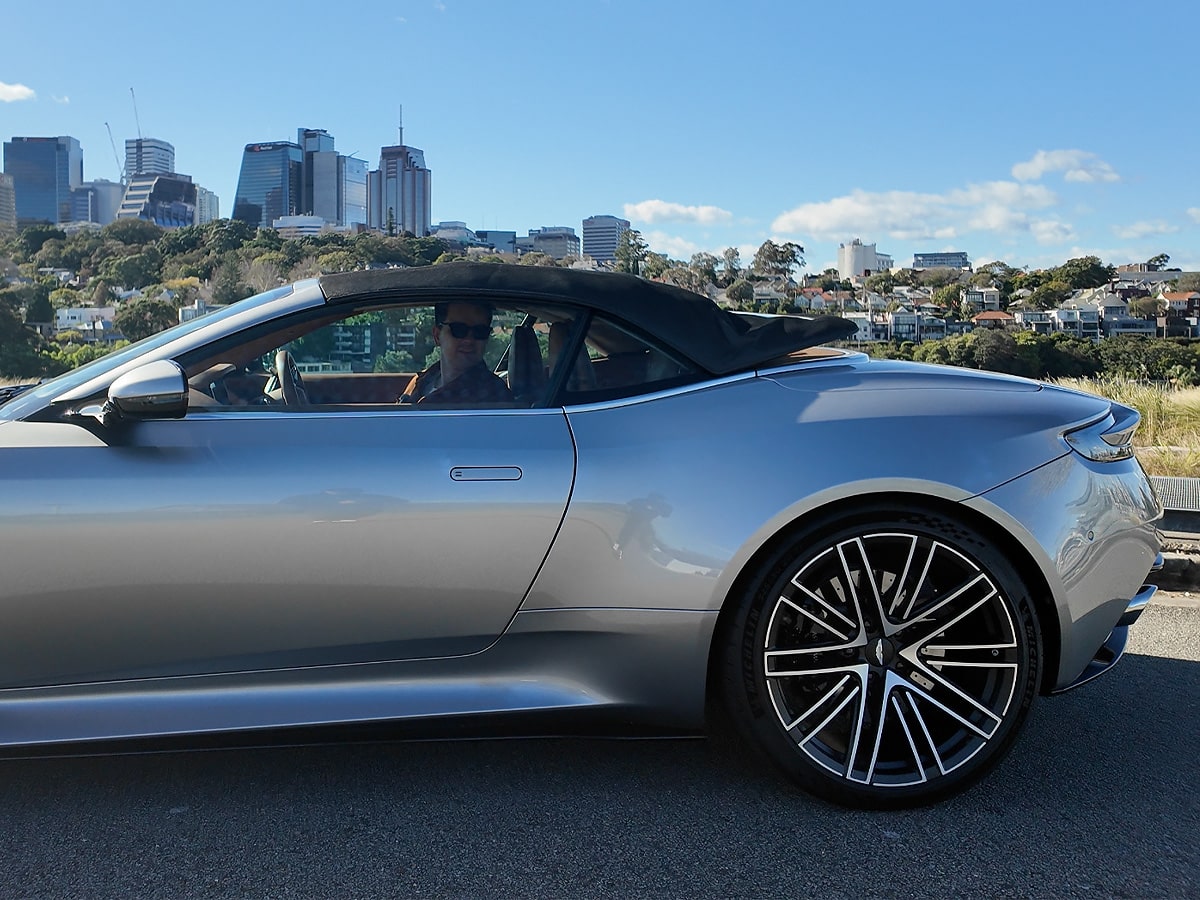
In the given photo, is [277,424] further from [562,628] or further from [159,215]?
[159,215]

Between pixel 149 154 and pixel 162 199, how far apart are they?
202 ft

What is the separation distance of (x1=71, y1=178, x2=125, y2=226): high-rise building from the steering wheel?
154972mm

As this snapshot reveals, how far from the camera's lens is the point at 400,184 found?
10088cm

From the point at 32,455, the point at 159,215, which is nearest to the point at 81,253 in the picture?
the point at 32,455

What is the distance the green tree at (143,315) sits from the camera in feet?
27.9

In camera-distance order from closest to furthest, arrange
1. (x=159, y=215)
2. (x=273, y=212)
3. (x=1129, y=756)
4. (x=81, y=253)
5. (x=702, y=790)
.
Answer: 1. (x=702, y=790)
2. (x=1129, y=756)
3. (x=81, y=253)
4. (x=159, y=215)
5. (x=273, y=212)

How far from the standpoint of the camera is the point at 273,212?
112188 mm

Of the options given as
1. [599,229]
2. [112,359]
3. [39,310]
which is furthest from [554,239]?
[112,359]

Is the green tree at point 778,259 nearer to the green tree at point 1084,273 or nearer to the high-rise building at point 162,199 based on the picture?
the green tree at point 1084,273

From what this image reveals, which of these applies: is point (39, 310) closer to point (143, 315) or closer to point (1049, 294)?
point (143, 315)

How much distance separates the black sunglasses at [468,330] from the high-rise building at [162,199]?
111m

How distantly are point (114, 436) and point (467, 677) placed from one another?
106 cm

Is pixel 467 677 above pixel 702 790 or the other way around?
above

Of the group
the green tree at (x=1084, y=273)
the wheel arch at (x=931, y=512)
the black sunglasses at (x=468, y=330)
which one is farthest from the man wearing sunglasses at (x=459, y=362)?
the green tree at (x=1084, y=273)
